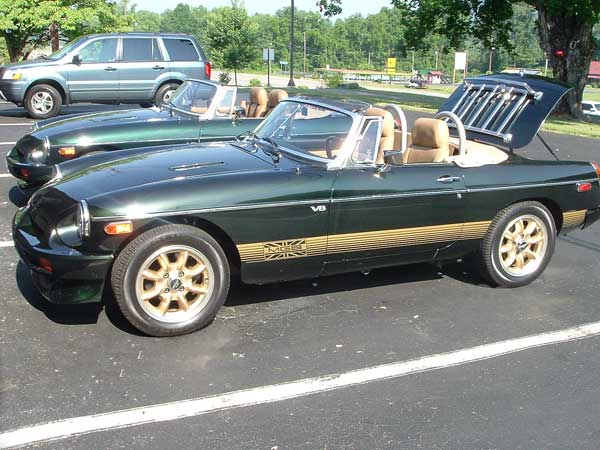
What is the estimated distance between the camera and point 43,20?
22328 millimetres

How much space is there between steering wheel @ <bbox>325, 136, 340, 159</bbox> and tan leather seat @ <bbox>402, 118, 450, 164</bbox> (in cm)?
63

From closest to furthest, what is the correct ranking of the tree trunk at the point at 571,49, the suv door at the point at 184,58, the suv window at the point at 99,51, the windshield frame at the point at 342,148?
the windshield frame at the point at 342,148, the suv window at the point at 99,51, the suv door at the point at 184,58, the tree trunk at the point at 571,49

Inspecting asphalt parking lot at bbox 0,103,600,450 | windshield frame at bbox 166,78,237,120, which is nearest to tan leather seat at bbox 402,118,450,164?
asphalt parking lot at bbox 0,103,600,450

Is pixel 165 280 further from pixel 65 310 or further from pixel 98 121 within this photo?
pixel 98 121

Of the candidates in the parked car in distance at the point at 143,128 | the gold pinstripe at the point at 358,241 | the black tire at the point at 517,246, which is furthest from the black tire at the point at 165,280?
the parked car in distance at the point at 143,128

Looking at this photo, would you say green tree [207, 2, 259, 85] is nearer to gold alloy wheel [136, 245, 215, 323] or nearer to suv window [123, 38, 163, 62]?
suv window [123, 38, 163, 62]

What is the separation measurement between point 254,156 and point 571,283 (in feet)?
9.11

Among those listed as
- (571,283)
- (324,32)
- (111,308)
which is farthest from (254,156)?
(324,32)

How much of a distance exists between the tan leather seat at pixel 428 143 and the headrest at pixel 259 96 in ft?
10.3

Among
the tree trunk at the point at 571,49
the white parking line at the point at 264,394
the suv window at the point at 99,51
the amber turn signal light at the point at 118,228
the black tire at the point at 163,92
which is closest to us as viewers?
the white parking line at the point at 264,394

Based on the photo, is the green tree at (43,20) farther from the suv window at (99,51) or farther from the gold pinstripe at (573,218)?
the gold pinstripe at (573,218)

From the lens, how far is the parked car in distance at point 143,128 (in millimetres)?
7023

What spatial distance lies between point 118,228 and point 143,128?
3860 mm

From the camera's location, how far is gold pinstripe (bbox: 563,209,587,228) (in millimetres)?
5387
